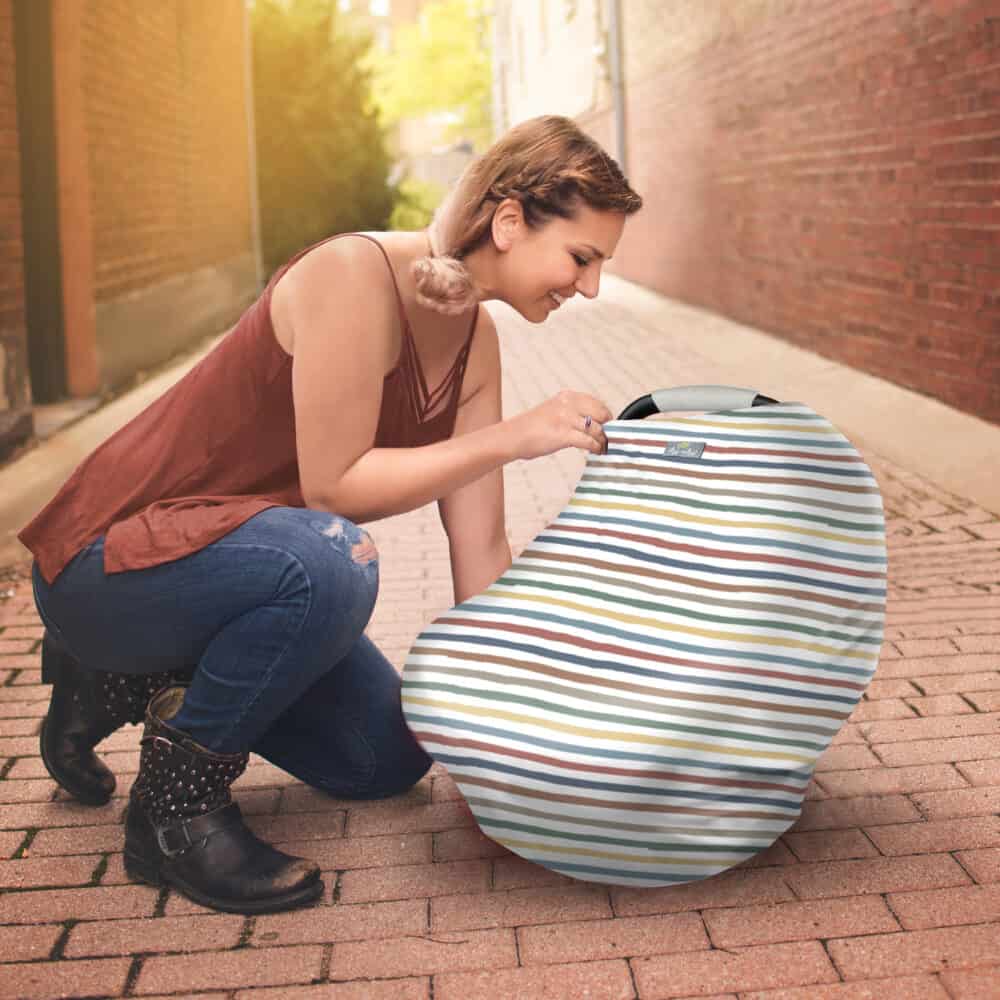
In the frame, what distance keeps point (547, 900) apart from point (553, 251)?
1127 mm

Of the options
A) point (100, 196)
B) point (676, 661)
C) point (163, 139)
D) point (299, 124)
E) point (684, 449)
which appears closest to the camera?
point (676, 661)

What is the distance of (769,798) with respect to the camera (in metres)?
2.48

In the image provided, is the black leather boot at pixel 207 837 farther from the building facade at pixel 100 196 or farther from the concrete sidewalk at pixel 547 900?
the building facade at pixel 100 196

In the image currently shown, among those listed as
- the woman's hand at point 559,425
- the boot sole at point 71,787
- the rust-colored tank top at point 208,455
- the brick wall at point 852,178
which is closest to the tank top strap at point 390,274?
the rust-colored tank top at point 208,455

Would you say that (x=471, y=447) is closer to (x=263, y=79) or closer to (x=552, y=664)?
(x=552, y=664)

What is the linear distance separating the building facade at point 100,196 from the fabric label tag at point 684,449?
495 centimetres

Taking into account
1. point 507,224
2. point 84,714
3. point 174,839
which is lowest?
point 174,839

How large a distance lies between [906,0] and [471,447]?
6.27 meters

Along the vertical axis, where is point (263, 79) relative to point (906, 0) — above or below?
above

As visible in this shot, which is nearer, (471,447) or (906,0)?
(471,447)

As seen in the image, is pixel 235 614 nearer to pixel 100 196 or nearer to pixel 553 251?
pixel 553 251

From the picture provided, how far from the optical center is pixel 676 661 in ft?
7.83

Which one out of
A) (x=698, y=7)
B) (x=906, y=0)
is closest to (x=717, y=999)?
(x=906, y=0)

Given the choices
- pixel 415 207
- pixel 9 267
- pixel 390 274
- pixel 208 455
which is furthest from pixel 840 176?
pixel 415 207
